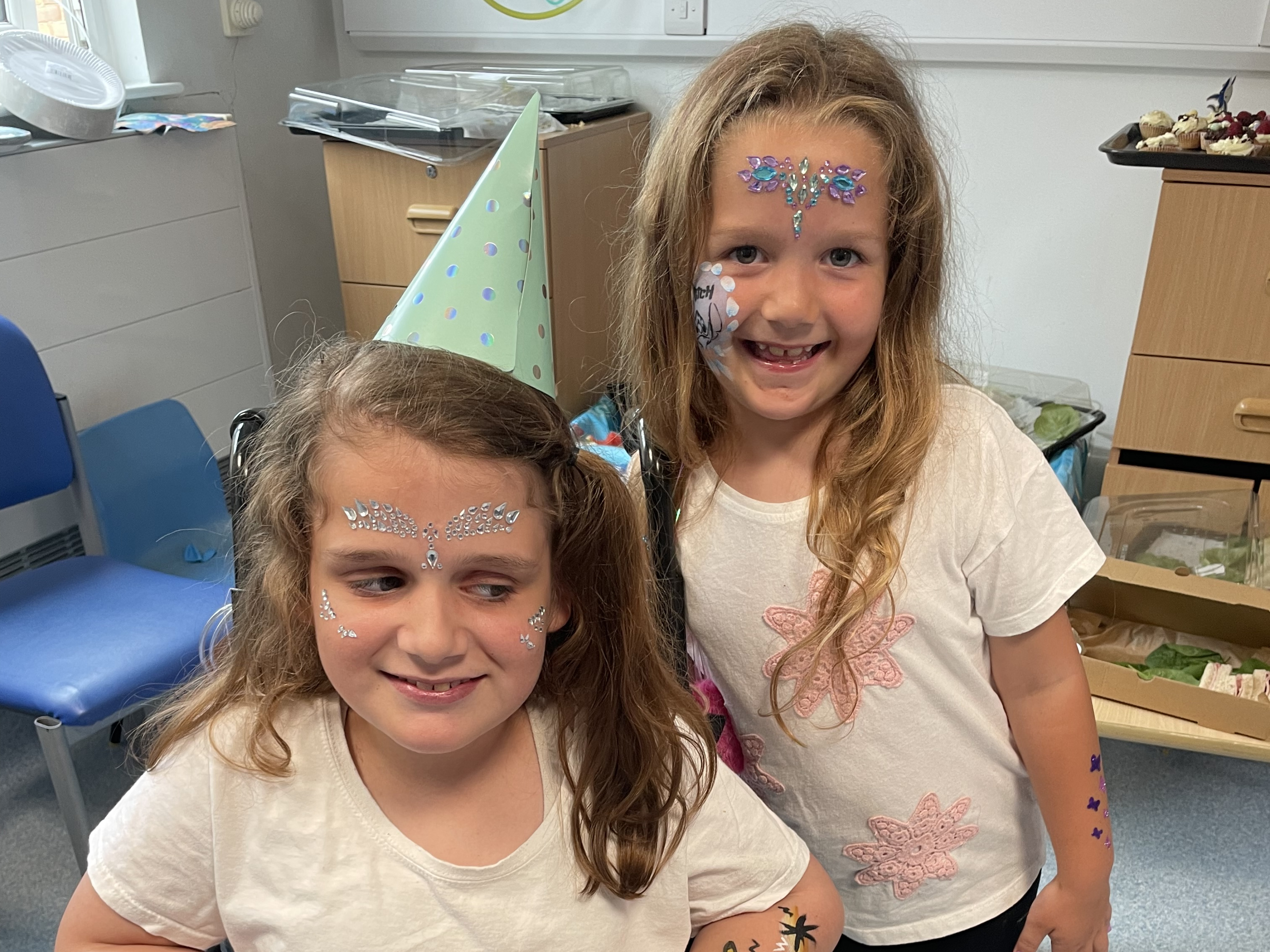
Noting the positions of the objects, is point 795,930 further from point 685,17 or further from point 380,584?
point 685,17

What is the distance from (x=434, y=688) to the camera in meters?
0.80

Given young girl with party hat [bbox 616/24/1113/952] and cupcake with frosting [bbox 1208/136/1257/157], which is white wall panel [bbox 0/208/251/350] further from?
cupcake with frosting [bbox 1208/136/1257/157]

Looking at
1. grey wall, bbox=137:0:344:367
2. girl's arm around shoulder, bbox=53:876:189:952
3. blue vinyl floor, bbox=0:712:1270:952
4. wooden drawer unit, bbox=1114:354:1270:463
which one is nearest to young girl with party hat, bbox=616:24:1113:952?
girl's arm around shoulder, bbox=53:876:189:952

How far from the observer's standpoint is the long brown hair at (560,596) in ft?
2.67

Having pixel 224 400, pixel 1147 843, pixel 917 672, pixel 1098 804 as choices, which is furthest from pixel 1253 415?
pixel 224 400

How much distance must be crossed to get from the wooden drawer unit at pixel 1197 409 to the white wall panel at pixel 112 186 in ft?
6.38

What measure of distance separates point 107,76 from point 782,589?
196 centimetres

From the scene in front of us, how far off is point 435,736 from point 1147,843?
160 cm

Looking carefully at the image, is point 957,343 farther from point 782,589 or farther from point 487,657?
point 487,657

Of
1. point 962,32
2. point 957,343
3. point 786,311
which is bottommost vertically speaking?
point 957,343

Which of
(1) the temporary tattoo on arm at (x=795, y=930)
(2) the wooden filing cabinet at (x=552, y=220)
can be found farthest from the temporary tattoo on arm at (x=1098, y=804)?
(2) the wooden filing cabinet at (x=552, y=220)

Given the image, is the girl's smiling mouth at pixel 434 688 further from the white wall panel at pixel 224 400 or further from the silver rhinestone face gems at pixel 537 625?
the white wall panel at pixel 224 400

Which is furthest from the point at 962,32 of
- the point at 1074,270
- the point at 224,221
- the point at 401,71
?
the point at 224,221

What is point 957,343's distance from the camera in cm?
122
